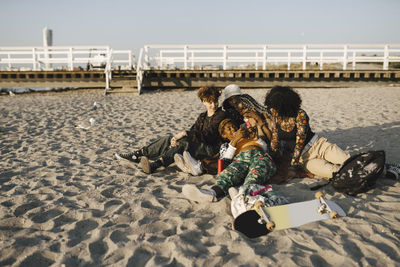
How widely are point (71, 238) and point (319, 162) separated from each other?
262 centimetres

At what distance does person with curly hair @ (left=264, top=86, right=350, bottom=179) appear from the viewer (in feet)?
11.1

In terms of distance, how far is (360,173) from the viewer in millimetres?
2947

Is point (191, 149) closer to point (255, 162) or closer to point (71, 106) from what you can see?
point (255, 162)

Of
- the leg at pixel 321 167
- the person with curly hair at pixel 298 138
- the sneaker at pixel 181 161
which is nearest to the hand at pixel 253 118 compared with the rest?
the person with curly hair at pixel 298 138

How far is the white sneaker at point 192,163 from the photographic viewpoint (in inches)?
146

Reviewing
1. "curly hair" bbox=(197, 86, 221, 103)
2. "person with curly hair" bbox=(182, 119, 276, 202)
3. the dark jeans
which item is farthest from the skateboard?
"curly hair" bbox=(197, 86, 221, 103)

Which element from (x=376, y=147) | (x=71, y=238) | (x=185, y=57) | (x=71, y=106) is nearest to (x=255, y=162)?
(x=71, y=238)

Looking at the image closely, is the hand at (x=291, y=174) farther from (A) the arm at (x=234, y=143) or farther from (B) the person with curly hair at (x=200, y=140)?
(B) the person with curly hair at (x=200, y=140)

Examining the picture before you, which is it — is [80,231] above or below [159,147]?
below

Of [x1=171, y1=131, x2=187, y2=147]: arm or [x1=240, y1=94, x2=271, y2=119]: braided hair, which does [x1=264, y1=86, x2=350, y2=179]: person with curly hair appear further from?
[x1=171, y1=131, x2=187, y2=147]: arm

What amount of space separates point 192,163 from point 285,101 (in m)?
1.30

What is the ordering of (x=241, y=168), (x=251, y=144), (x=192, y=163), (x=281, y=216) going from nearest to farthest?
(x=281, y=216)
(x=241, y=168)
(x=251, y=144)
(x=192, y=163)

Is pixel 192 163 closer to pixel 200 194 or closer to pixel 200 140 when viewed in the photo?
pixel 200 140

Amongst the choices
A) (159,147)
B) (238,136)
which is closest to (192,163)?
(159,147)
